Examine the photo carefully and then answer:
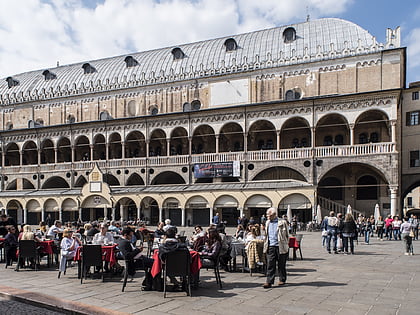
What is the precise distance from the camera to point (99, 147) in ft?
135

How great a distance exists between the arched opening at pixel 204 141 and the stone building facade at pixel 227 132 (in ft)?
0.46

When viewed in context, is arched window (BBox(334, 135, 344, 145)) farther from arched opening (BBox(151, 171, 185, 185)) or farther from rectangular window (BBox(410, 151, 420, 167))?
arched opening (BBox(151, 171, 185, 185))

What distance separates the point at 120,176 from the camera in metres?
36.4

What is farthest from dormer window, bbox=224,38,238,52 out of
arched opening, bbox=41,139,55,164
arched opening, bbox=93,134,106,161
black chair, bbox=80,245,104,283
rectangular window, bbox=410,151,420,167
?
black chair, bbox=80,245,104,283

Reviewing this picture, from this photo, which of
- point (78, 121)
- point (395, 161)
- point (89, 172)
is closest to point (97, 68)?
point (78, 121)

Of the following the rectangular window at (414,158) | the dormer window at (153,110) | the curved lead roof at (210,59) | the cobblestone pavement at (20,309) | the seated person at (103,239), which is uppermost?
the curved lead roof at (210,59)

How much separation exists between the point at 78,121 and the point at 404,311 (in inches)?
1618

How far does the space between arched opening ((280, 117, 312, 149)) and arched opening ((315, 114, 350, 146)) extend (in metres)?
0.93

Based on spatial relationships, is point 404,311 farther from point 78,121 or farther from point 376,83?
point 78,121

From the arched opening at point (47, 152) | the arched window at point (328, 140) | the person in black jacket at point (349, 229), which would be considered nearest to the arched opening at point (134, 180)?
the arched opening at point (47, 152)

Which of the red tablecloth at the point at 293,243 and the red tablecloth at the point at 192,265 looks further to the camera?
the red tablecloth at the point at 293,243

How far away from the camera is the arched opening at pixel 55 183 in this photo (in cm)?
4050

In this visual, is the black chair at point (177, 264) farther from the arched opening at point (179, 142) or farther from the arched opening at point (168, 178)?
the arched opening at point (168, 178)

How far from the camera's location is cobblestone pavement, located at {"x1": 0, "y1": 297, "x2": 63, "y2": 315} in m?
7.11
